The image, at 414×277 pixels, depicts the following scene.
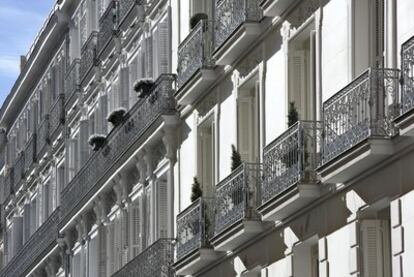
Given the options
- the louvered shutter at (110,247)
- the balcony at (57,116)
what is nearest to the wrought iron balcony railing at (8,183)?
the balcony at (57,116)

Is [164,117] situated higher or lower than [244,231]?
higher

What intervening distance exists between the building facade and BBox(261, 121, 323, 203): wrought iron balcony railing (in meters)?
0.04

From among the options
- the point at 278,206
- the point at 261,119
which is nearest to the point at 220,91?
the point at 261,119

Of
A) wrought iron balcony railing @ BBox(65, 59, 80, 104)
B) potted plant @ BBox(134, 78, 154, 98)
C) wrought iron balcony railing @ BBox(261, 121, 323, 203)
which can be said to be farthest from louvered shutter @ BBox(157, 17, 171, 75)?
wrought iron balcony railing @ BBox(65, 59, 80, 104)

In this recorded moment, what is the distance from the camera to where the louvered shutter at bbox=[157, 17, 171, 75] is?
43625 millimetres

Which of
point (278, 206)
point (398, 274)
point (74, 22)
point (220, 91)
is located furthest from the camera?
point (74, 22)

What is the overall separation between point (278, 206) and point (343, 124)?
3.07 metres

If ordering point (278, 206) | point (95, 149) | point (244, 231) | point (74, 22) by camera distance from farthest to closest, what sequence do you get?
1. point (74, 22)
2. point (95, 149)
3. point (244, 231)
4. point (278, 206)

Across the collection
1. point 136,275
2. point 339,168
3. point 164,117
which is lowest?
point 339,168

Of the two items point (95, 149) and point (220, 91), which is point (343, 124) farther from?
point (95, 149)

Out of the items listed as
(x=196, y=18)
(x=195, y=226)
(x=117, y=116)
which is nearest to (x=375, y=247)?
(x=195, y=226)

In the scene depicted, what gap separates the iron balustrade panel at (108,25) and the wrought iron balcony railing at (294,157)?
57.2 feet

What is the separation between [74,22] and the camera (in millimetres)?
58281

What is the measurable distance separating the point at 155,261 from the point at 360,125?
50.0 feet
